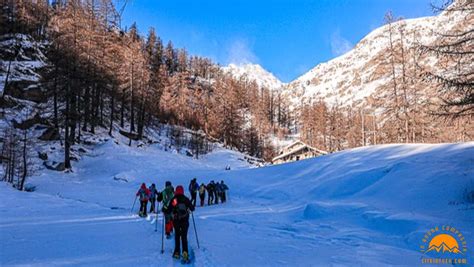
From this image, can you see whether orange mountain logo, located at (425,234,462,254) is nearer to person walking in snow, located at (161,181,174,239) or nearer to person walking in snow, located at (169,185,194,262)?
person walking in snow, located at (169,185,194,262)

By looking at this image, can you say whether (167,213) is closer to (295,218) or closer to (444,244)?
(295,218)

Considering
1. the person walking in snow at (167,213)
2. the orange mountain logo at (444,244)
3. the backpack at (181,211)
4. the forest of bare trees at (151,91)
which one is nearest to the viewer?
the backpack at (181,211)

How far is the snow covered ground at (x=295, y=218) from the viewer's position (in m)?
7.54

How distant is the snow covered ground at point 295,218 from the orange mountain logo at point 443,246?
0.20 metres

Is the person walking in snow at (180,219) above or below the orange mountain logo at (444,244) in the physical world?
above

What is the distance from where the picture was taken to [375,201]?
14070 mm

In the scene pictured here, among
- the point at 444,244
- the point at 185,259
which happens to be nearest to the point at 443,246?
the point at 444,244

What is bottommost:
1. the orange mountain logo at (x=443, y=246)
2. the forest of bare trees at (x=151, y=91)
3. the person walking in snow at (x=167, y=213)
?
the orange mountain logo at (x=443, y=246)

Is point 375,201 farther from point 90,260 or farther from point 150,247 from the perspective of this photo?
point 90,260

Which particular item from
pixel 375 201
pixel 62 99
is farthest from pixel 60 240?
pixel 62 99

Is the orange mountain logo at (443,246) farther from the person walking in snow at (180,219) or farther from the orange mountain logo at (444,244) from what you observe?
the person walking in snow at (180,219)

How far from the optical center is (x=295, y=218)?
13.6 m

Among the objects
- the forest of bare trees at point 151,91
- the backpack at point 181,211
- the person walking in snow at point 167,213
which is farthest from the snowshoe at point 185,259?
the forest of bare trees at point 151,91

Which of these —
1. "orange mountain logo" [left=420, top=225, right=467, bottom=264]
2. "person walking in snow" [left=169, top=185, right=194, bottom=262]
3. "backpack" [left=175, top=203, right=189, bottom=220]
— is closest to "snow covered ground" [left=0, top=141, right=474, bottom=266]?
"orange mountain logo" [left=420, top=225, right=467, bottom=264]
